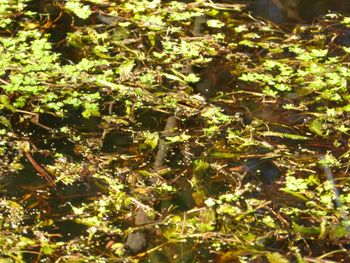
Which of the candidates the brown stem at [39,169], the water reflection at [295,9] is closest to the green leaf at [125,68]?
the brown stem at [39,169]

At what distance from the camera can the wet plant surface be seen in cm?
232

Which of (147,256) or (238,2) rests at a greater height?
(238,2)

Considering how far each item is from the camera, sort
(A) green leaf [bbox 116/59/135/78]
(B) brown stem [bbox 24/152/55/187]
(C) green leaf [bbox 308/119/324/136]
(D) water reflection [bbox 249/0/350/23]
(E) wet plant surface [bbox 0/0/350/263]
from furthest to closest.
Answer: (D) water reflection [bbox 249/0/350/23], (A) green leaf [bbox 116/59/135/78], (C) green leaf [bbox 308/119/324/136], (B) brown stem [bbox 24/152/55/187], (E) wet plant surface [bbox 0/0/350/263]

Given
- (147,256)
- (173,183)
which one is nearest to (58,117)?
(173,183)

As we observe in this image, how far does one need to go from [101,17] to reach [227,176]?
1556 millimetres

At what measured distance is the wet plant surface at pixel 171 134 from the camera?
7.63ft

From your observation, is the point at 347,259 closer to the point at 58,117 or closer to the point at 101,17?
the point at 58,117

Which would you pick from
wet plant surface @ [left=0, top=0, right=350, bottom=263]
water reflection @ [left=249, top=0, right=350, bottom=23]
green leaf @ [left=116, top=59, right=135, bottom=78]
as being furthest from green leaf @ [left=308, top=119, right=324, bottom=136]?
water reflection @ [left=249, top=0, right=350, bottom=23]

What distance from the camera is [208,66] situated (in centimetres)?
337

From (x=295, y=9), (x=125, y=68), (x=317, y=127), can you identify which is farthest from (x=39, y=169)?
(x=295, y=9)

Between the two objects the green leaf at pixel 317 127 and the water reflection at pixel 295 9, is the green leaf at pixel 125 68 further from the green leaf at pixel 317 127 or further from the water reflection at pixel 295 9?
the water reflection at pixel 295 9

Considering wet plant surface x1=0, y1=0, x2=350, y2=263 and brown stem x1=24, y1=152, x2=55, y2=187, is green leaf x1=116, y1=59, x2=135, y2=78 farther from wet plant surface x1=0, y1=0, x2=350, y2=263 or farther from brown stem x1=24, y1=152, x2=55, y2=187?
brown stem x1=24, y1=152, x2=55, y2=187

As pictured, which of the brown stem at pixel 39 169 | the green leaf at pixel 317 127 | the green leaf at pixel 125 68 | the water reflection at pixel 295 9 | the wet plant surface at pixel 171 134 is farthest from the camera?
the water reflection at pixel 295 9

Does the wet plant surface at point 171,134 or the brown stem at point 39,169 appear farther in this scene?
the brown stem at point 39,169
